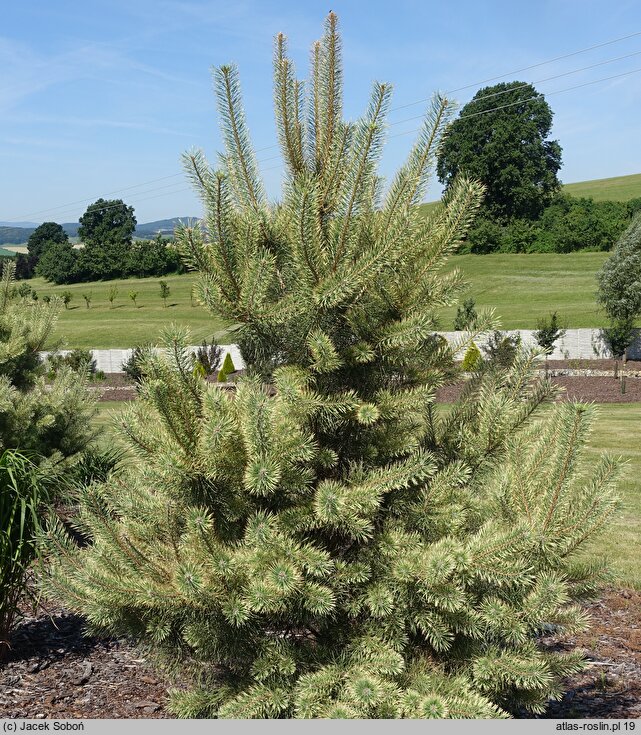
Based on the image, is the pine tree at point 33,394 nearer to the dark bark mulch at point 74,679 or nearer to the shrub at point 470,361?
the dark bark mulch at point 74,679

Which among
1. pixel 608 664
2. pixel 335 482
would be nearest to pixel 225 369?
pixel 608 664

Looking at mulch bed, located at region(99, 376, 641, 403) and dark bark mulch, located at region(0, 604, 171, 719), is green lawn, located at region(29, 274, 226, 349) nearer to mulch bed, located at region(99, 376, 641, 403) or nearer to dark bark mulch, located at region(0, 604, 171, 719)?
mulch bed, located at region(99, 376, 641, 403)

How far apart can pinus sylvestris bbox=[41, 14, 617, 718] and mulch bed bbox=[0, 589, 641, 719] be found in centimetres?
79

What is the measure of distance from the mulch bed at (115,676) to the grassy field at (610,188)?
7270 centimetres

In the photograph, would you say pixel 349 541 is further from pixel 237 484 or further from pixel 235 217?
pixel 235 217

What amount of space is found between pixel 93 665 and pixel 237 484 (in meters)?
2.20

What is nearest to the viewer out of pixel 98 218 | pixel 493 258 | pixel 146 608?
pixel 146 608

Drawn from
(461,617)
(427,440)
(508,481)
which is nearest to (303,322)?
(427,440)

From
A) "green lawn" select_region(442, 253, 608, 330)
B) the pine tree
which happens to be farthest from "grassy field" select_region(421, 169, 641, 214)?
the pine tree

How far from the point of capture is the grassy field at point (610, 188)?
74.2 meters

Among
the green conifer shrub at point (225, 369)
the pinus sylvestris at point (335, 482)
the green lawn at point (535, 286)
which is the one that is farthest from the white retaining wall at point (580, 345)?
the pinus sylvestris at point (335, 482)

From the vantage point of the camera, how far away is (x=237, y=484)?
318cm

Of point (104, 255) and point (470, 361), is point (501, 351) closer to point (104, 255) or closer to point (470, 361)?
point (470, 361)

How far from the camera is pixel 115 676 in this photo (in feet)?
14.6
